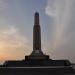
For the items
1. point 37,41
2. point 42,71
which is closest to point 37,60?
point 37,41

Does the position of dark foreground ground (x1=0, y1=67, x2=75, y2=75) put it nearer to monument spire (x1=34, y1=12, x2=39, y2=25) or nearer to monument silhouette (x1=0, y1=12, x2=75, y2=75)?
monument silhouette (x1=0, y1=12, x2=75, y2=75)

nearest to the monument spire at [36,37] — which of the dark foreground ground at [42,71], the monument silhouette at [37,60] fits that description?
the monument silhouette at [37,60]

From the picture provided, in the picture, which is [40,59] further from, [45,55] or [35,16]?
[35,16]

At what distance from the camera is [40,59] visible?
6341 centimetres

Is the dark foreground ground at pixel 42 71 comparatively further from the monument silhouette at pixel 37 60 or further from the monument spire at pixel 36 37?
the monument spire at pixel 36 37

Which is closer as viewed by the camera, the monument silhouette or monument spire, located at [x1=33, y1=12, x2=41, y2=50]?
the monument silhouette

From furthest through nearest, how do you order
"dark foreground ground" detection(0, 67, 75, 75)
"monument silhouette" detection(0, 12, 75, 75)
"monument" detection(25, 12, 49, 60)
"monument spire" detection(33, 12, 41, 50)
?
"monument spire" detection(33, 12, 41, 50) → "monument" detection(25, 12, 49, 60) → "monument silhouette" detection(0, 12, 75, 75) → "dark foreground ground" detection(0, 67, 75, 75)

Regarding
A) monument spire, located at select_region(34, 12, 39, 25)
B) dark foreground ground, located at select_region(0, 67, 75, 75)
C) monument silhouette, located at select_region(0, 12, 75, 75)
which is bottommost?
dark foreground ground, located at select_region(0, 67, 75, 75)

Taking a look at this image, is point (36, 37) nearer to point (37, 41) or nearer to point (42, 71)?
point (37, 41)

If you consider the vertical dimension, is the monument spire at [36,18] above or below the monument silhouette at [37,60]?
above

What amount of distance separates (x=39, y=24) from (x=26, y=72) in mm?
37693

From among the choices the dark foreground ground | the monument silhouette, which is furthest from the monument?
the dark foreground ground

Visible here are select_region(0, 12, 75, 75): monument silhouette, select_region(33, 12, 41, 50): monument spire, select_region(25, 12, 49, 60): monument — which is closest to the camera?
select_region(0, 12, 75, 75): monument silhouette

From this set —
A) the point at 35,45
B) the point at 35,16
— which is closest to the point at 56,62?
the point at 35,45
